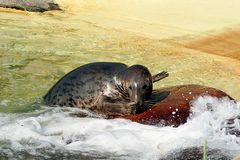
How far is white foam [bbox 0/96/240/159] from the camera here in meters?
5.96

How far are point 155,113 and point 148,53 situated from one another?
16.9 feet

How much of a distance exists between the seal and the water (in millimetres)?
182

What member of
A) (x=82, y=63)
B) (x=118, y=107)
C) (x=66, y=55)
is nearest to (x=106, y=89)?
(x=118, y=107)

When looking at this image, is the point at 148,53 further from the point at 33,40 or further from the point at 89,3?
the point at 89,3

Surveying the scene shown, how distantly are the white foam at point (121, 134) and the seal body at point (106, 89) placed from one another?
0.89 ft

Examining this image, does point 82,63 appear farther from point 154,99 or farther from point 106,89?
point 154,99

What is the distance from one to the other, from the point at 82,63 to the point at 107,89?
3544 mm

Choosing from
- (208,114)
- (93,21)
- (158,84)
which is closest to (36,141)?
(208,114)

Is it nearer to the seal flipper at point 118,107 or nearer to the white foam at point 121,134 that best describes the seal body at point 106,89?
the seal flipper at point 118,107

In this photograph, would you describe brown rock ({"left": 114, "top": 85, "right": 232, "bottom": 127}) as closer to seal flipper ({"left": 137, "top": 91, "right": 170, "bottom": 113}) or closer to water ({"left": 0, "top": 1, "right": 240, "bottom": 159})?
seal flipper ({"left": 137, "top": 91, "right": 170, "bottom": 113})

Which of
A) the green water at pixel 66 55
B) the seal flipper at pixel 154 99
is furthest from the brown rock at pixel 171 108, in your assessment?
the green water at pixel 66 55

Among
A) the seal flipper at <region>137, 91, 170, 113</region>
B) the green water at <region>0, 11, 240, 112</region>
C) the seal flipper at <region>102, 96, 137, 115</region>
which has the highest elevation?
the seal flipper at <region>137, 91, 170, 113</region>

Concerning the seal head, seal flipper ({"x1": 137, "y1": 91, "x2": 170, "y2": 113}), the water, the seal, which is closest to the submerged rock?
the water

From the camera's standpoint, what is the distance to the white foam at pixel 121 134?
5961 mm
